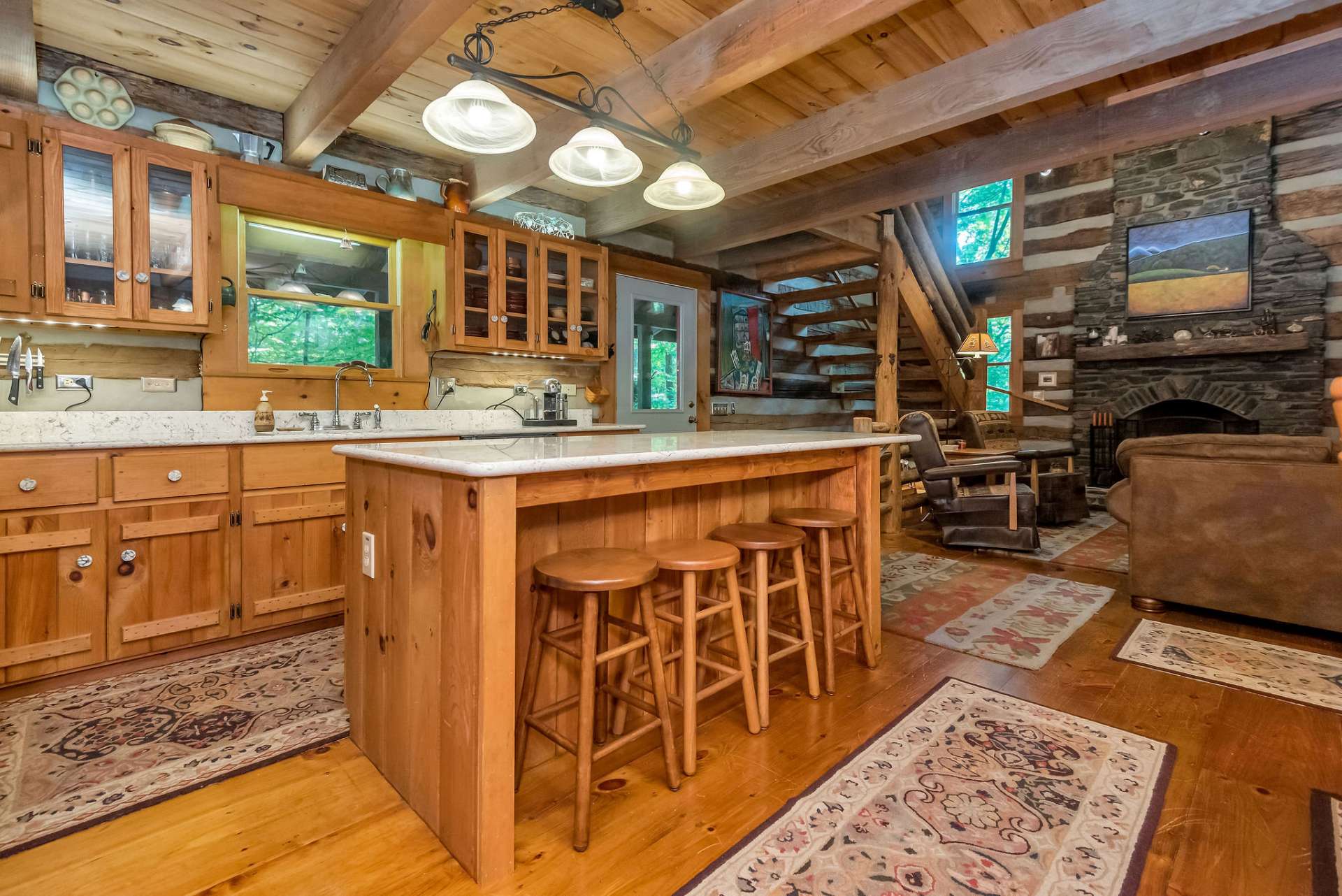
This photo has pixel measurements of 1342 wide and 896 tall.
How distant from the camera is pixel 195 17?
8.61ft

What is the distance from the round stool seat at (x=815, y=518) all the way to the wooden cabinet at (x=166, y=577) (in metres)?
2.35

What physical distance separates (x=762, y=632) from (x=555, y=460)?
1026 millimetres

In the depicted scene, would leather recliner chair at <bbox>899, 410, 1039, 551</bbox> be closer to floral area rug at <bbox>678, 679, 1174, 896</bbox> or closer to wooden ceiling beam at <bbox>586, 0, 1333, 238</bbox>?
wooden ceiling beam at <bbox>586, 0, 1333, 238</bbox>

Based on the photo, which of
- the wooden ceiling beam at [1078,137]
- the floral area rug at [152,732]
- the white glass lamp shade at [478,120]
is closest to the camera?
the floral area rug at [152,732]

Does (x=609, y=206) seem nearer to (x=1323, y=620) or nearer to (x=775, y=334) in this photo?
(x=775, y=334)

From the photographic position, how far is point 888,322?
18.0 ft

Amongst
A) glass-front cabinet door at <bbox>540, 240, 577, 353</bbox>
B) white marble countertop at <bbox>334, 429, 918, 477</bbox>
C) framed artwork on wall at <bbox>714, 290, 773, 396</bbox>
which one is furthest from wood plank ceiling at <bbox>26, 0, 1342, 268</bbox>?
framed artwork on wall at <bbox>714, 290, 773, 396</bbox>

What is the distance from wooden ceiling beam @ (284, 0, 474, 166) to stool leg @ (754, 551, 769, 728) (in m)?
2.08

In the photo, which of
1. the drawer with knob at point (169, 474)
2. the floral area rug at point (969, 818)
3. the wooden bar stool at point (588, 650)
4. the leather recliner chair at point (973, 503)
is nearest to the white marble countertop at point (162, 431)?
the drawer with knob at point (169, 474)

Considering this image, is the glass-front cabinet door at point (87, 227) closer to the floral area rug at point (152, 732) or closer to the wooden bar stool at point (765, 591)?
the floral area rug at point (152, 732)

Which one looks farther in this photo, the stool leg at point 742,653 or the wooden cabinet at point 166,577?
the wooden cabinet at point 166,577

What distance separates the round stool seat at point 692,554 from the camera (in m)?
1.77

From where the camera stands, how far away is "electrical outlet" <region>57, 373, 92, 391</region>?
2797mm

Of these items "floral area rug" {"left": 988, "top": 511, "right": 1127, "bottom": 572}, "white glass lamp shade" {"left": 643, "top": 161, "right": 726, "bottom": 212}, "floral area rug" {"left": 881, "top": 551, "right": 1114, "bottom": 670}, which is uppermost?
"white glass lamp shade" {"left": 643, "top": 161, "right": 726, "bottom": 212}
